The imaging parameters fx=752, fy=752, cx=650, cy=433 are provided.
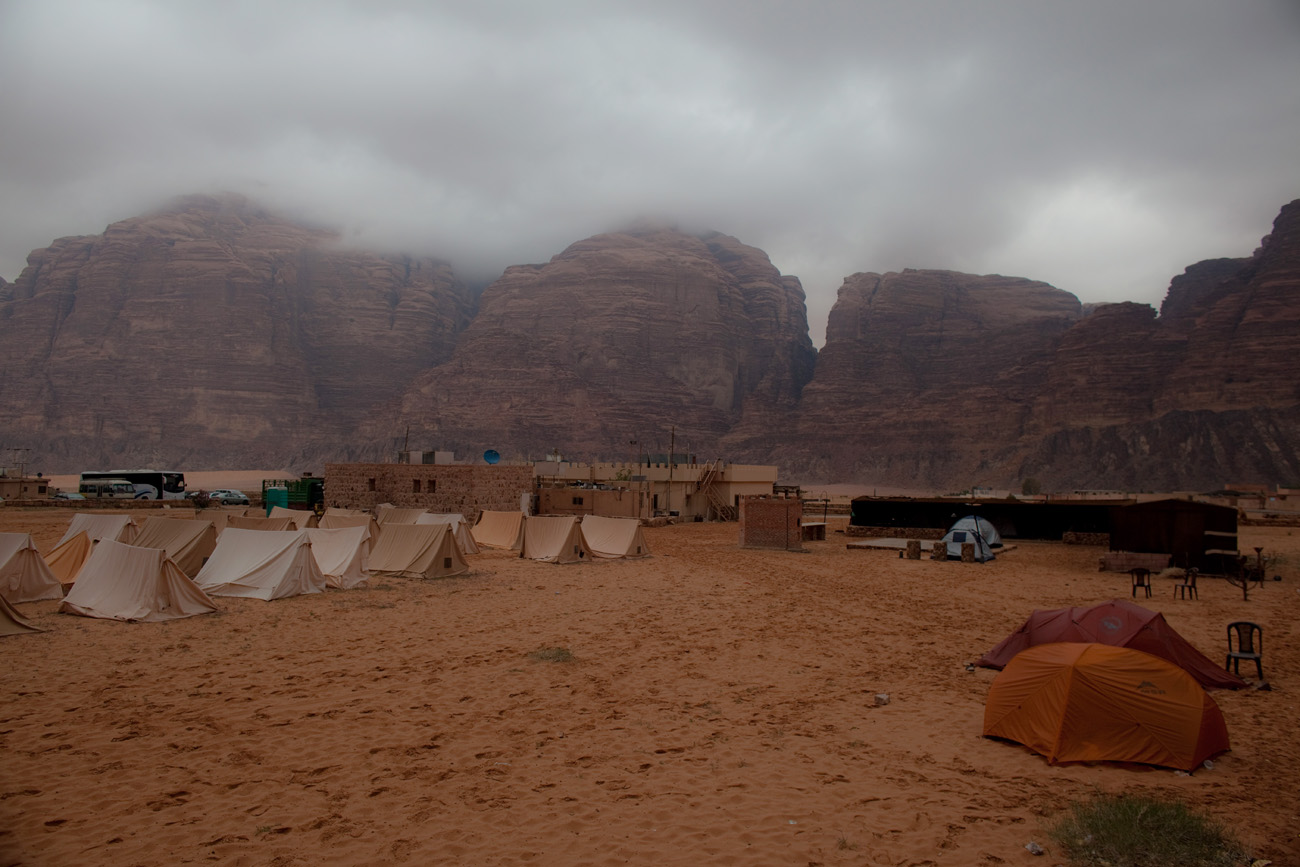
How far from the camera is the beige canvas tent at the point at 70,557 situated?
643 inches

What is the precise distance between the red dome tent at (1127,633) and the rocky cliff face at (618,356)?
104 m

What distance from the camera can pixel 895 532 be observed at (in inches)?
1341

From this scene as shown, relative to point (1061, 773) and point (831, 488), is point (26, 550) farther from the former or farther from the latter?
point (831, 488)

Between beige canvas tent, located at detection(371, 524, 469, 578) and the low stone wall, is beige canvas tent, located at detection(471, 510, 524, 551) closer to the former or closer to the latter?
beige canvas tent, located at detection(371, 524, 469, 578)

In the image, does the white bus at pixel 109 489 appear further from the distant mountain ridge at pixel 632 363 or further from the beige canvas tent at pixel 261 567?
the distant mountain ridge at pixel 632 363

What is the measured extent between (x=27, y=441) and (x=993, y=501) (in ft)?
436

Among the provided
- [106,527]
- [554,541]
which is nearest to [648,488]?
[554,541]

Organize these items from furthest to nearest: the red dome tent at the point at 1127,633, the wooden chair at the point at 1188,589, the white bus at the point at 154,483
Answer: the white bus at the point at 154,483, the wooden chair at the point at 1188,589, the red dome tent at the point at 1127,633

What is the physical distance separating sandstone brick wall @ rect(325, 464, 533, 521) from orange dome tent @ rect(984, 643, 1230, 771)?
99.7 ft

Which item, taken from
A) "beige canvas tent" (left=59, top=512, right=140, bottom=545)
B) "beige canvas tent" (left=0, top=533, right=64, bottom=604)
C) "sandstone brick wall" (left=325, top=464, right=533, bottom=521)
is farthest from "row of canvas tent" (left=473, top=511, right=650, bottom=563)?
"beige canvas tent" (left=0, top=533, right=64, bottom=604)

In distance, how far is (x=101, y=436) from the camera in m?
114

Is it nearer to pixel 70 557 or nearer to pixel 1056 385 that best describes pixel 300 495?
pixel 70 557

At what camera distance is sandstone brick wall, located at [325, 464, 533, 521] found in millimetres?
36312

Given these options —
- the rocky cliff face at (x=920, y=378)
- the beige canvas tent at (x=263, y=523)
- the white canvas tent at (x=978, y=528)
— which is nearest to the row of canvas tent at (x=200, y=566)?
the beige canvas tent at (x=263, y=523)
